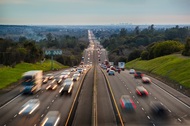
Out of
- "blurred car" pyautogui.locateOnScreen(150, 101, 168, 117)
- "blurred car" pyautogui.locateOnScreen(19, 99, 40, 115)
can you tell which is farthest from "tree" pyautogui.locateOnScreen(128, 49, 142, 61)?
"blurred car" pyautogui.locateOnScreen(19, 99, 40, 115)

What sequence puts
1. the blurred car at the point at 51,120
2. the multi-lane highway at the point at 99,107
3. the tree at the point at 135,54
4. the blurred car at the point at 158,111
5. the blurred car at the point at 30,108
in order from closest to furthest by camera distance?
the blurred car at the point at 51,120, the multi-lane highway at the point at 99,107, the blurred car at the point at 158,111, the blurred car at the point at 30,108, the tree at the point at 135,54

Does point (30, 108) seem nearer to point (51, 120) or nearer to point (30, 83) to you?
point (51, 120)

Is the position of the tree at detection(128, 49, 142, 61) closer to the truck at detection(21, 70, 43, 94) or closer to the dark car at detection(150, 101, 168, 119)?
the truck at detection(21, 70, 43, 94)

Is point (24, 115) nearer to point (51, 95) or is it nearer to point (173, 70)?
point (51, 95)

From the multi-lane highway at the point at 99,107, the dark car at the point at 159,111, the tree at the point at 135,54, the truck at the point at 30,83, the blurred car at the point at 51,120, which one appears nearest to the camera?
the blurred car at the point at 51,120

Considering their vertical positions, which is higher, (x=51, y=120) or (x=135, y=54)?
(x=51, y=120)

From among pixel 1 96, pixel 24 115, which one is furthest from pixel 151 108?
pixel 1 96

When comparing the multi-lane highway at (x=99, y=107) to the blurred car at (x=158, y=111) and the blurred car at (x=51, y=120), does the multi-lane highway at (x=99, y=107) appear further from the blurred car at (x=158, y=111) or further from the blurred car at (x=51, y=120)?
the blurred car at (x=51, y=120)

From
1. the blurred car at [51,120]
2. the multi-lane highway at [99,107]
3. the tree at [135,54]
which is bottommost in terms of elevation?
the tree at [135,54]

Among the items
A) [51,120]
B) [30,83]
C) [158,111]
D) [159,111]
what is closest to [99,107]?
[158,111]

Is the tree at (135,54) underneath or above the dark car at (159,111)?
underneath

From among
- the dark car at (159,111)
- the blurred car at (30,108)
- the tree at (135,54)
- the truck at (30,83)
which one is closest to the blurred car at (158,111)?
the dark car at (159,111)

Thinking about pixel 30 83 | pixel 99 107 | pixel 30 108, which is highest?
pixel 30 108
